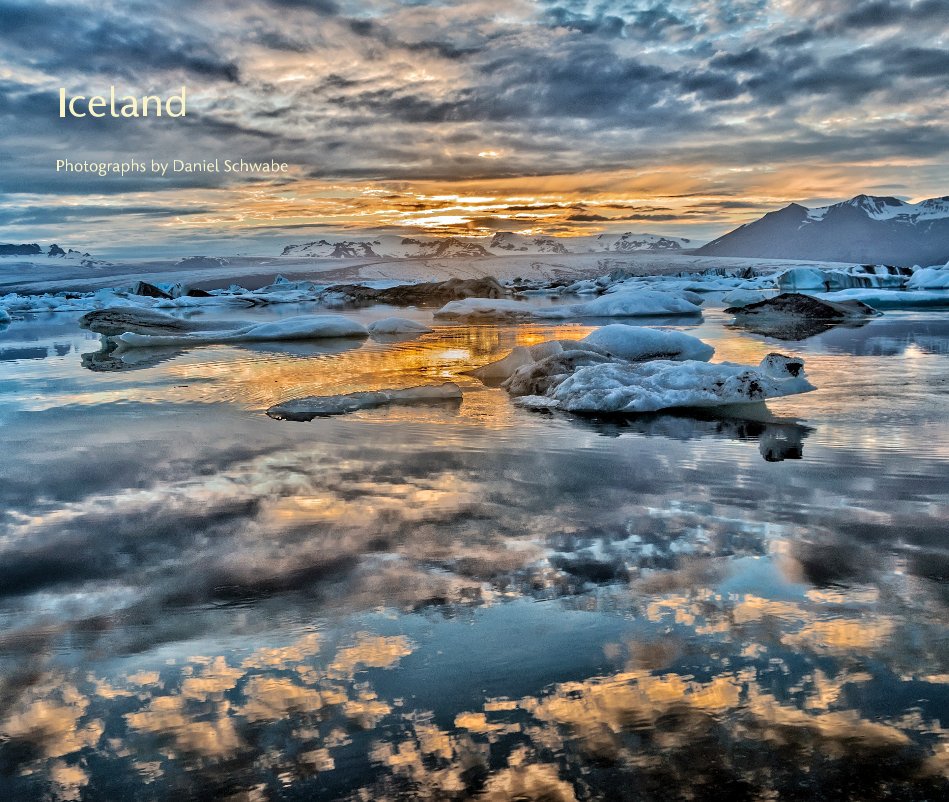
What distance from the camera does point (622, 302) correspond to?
64.4 feet

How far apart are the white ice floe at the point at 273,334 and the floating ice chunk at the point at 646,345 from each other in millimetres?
6302

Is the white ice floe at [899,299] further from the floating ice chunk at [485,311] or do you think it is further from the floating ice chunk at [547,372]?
the floating ice chunk at [547,372]

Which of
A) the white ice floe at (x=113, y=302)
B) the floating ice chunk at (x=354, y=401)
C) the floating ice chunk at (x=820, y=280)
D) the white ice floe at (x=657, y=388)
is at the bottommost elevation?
the white ice floe at (x=113, y=302)

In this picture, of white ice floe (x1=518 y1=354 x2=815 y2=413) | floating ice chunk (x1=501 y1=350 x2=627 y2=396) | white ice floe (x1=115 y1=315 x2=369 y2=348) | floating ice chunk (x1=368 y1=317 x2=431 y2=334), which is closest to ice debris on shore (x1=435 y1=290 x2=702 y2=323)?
floating ice chunk (x1=368 y1=317 x2=431 y2=334)

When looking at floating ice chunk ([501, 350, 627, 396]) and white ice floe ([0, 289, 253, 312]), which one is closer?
floating ice chunk ([501, 350, 627, 396])

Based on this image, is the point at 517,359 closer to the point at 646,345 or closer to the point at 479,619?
the point at 646,345

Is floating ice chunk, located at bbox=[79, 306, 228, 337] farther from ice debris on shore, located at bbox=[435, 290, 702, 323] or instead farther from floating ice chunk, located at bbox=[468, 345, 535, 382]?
floating ice chunk, located at bbox=[468, 345, 535, 382]

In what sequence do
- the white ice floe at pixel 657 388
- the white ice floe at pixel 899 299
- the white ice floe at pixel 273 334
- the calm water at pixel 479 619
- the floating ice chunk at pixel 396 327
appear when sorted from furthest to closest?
1. the white ice floe at pixel 899 299
2. the floating ice chunk at pixel 396 327
3. the white ice floe at pixel 273 334
4. the white ice floe at pixel 657 388
5. the calm water at pixel 479 619

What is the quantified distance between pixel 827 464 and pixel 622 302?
1606 cm

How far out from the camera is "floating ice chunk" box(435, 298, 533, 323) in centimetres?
2022

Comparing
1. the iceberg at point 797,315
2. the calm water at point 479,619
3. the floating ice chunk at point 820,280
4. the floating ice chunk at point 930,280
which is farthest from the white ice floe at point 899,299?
the calm water at point 479,619

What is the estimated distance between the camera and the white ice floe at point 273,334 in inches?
524

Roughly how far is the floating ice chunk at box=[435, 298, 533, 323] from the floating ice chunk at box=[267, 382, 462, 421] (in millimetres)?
13464

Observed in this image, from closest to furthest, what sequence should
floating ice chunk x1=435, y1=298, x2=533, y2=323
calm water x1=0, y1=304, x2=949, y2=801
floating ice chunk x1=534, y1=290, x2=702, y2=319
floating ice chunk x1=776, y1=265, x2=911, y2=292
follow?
calm water x1=0, y1=304, x2=949, y2=801, floating ice chunk x1=534, y1=290, x2=702, y2=319, floating ice chunk x1=435, y1=298, x2=533, y2=323, floating ice chunk x1=776, y1=265, x2=911, y2=292
